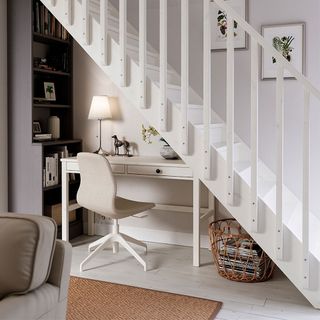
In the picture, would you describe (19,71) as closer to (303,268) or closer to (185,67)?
(185,67)

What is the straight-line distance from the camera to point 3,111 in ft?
13.6

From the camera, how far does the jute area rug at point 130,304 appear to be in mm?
2771

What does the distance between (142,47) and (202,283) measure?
1662mm

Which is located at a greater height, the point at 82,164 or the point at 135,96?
the point at 135,96

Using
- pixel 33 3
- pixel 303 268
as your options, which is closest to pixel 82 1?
pixel 33 3

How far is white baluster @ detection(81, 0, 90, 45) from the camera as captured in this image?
126 inches

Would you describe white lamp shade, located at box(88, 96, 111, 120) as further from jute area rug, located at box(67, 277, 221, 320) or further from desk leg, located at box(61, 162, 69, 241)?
jute area rug, located at box(67, 277, 221, 320)

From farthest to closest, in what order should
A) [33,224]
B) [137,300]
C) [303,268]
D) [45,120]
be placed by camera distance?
[45,120], [137,300], [303,268], [33,224]

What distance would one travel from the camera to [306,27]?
3771 millimetres

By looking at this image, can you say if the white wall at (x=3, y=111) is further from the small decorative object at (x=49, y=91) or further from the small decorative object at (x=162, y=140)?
the small decorative object at (x=162, y=140)

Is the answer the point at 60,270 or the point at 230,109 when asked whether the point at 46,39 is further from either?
the point at 60,270

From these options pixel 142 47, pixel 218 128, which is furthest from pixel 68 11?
pixel 218 128

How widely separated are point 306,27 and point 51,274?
2.90 meters

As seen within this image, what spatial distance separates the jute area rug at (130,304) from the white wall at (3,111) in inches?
53.7
